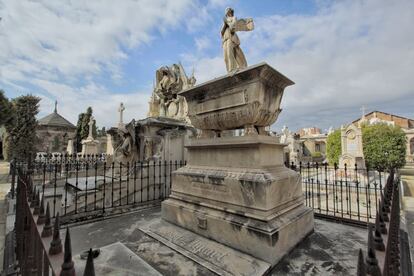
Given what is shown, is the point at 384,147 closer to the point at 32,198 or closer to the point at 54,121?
the point at 32,198

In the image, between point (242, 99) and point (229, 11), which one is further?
point (229, 11)

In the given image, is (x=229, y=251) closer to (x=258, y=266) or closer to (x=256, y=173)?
(x=258, y=266)

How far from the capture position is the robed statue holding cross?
393 cm

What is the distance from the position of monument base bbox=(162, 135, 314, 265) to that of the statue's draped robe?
5.29 feet

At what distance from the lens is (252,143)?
121 inches

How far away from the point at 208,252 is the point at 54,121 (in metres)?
44.9

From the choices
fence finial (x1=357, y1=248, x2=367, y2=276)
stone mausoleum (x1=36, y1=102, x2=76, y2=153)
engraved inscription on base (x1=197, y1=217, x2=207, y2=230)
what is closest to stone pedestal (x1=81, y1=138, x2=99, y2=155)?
engraved inscription on base (x1=197, y1=217, x2=207, y2=230)

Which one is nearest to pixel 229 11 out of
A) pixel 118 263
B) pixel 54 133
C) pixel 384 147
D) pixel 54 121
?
pixel 118 263

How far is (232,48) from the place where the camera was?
3.95 meters

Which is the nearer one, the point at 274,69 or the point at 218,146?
the point at 274,69

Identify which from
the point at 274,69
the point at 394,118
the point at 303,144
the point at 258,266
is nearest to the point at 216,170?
the point at 258,266

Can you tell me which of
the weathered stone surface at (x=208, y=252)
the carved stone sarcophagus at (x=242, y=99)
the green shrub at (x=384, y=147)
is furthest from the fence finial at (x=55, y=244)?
A: the green shrub at (x=384, y=147)

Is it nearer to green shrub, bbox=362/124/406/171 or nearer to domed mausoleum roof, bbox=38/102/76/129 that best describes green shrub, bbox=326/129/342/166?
green shrub, bbox=362/124/406/171

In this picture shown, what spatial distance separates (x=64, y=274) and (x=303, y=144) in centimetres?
5379
